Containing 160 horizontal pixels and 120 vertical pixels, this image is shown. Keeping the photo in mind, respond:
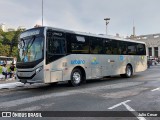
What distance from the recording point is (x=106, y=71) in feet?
58.6

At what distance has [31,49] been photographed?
13.5 meters

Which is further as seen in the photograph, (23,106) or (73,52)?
(73,52)

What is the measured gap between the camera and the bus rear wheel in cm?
1473

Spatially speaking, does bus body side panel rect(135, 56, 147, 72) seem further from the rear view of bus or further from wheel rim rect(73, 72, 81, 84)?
the rear view of bus

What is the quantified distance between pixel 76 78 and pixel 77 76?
14 cm

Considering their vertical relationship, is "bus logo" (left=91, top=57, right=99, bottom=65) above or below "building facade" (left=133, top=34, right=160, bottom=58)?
below

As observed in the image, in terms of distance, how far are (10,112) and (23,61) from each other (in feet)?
19.2

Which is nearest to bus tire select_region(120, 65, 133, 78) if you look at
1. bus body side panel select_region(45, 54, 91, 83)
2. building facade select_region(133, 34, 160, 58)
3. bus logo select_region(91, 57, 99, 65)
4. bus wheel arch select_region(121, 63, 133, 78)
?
bus wheel arch select_region(121, 63, 133, 78)

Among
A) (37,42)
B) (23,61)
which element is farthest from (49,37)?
(23,61)

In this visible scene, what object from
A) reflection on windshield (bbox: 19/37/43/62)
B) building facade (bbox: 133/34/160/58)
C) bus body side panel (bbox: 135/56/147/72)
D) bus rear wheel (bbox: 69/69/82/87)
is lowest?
bus rear wheel (bbox: 69/69/82/87)

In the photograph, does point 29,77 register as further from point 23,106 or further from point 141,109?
point 141,109

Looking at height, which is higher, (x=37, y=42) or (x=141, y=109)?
(x=37, y=42)

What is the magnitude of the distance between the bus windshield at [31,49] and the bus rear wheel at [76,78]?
99.7 inches

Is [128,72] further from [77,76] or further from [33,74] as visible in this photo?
[33,74]
